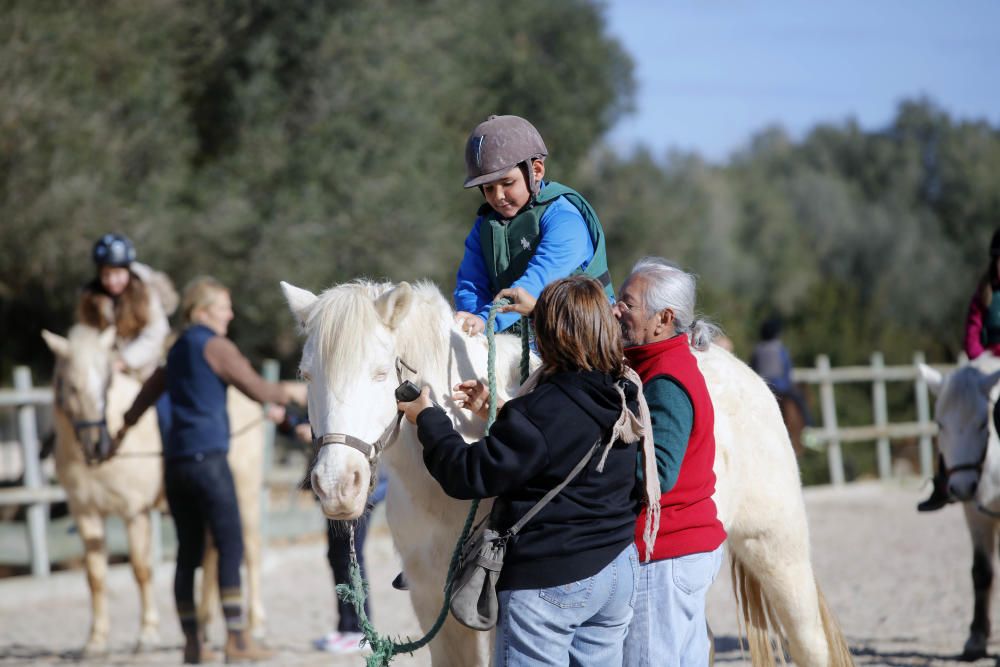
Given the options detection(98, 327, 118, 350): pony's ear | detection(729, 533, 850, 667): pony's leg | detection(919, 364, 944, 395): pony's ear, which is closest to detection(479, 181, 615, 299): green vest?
detection(729, 533, 850, 667): pony's leg

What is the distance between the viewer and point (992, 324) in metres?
5.70

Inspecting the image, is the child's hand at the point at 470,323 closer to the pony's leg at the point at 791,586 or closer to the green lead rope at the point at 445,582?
the green lead rope at the point at 445,582

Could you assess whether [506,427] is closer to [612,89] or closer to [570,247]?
[570,247]

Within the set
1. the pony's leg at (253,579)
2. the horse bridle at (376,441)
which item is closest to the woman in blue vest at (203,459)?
the pony's leg at (253,579)

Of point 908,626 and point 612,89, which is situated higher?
point 612,89

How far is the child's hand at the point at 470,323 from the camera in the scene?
309cm

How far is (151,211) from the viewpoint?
41.4 ft

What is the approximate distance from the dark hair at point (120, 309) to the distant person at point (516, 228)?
4.10 metres

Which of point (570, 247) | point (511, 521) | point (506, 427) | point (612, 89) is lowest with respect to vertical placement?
point (511, 521)

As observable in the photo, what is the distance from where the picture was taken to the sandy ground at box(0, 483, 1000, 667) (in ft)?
20.5

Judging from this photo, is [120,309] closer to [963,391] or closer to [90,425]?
[90,425]

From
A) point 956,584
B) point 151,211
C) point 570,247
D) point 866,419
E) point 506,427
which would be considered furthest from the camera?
point 866,419

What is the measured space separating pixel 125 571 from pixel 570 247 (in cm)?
727

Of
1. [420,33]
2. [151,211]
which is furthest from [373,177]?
[151,211]
